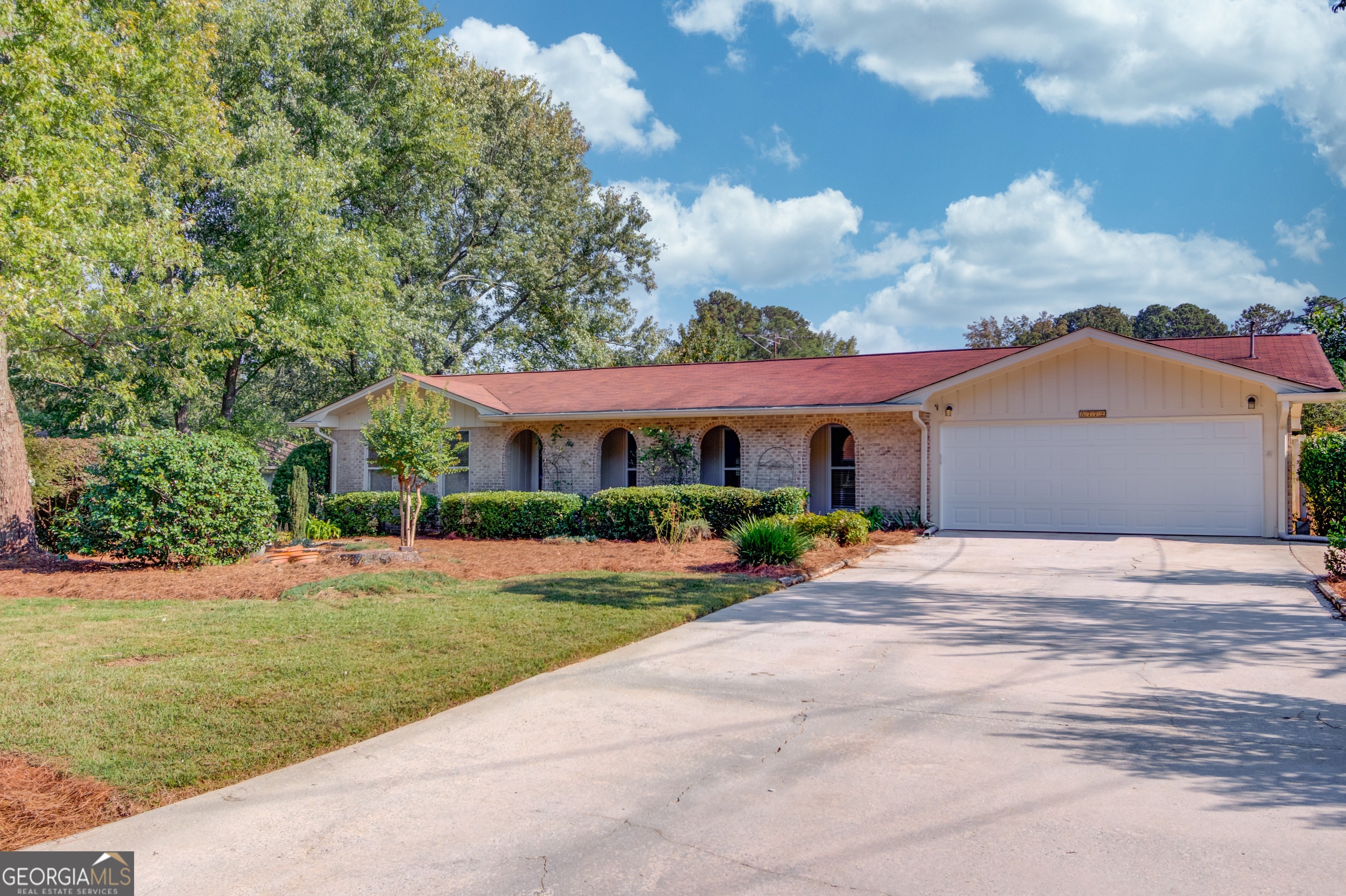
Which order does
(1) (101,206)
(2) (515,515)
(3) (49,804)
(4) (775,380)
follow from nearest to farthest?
(3) (49,804)
(1) (101,206)
(2) (515,515)
(4) (775,380)

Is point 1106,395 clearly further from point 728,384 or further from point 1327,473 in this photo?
point 728,384

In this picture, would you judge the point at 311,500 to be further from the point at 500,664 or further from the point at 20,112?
the point at 500,664

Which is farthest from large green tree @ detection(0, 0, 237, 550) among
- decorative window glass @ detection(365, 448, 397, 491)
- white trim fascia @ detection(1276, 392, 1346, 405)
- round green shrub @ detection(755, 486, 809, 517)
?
white trim fascia @ detection(1276, 392, 1346, 405)

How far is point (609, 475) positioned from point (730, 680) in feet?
51.1

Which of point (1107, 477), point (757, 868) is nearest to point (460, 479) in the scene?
point (1107, 477)

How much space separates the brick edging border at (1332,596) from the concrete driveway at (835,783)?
1.34 meters

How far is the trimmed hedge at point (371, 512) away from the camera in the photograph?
18891 mm

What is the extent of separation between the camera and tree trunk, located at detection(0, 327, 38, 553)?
1302 centimetres

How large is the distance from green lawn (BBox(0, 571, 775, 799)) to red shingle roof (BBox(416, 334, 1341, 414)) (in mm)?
8820

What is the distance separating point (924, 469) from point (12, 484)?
52.7 feet

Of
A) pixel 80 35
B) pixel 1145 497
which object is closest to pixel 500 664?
pixel 1145 497

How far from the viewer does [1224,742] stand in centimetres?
463

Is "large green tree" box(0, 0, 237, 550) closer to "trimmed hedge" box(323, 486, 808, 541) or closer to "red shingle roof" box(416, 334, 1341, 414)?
"trimmed hedge" box(323, 486, 808, 541)

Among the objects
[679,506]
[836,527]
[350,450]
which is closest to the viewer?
[836,527]
